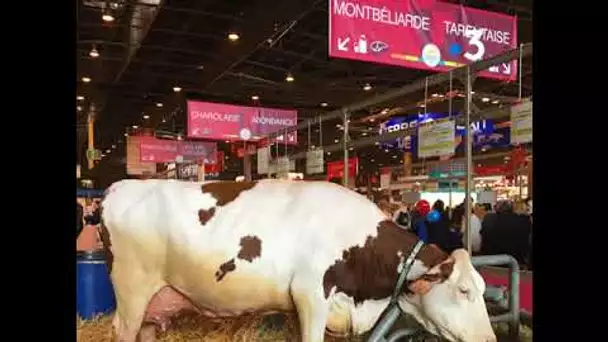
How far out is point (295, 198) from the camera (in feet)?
7.62

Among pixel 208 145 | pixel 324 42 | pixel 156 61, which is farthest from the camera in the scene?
pixel 208 145

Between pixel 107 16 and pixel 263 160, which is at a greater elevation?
pixel 107 16

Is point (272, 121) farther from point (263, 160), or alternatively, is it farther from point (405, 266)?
point (405, 266)

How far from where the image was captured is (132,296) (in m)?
2.35

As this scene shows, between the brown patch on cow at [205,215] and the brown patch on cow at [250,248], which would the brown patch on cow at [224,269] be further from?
the brown patch on cow at [205,215]

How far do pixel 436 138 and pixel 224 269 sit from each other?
105 cm

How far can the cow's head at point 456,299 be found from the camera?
208 cm

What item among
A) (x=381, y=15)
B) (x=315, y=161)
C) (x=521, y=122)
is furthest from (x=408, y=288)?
(x=381, y=15)

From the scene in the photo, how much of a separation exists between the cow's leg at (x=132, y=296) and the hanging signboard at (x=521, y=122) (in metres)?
1.48

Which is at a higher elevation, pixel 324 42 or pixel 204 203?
pixel 324 42
